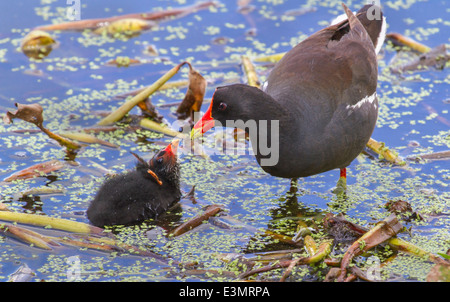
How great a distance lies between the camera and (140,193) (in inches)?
172

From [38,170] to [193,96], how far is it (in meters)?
1.41

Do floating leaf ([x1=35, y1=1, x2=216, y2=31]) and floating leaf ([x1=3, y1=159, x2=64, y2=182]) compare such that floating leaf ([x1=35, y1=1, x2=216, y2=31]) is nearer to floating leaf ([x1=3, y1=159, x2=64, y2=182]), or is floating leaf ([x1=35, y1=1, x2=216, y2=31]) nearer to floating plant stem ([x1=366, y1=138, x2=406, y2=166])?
floating leaf ([x1=3, y1=159, x2=64, y2=182])

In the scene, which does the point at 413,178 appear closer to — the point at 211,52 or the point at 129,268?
the point at 129,268

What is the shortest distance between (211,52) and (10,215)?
3.03m

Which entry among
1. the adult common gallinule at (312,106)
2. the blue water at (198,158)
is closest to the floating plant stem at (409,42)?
the blue water at (198,158)

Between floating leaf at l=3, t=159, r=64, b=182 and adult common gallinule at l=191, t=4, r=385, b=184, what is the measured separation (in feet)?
4.02

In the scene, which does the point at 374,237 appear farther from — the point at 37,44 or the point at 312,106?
the point at 37,44

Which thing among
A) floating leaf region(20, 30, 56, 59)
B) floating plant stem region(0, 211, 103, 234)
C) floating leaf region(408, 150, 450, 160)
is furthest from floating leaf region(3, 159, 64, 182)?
floating leaf region(408, 150, 450, 160)

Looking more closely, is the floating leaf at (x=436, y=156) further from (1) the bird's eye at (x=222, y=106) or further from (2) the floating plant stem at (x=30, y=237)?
(2) the floating plant stem at (x=30, y=237)

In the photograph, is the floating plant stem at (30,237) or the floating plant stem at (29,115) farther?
the floating plant stem at (29,115)

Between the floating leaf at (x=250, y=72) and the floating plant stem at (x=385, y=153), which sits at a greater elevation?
the floating leaf at (x=250, y=72)

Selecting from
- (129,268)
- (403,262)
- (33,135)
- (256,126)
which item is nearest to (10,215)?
(129,268)

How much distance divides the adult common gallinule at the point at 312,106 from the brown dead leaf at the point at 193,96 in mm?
894

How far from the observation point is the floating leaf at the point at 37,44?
652cm
